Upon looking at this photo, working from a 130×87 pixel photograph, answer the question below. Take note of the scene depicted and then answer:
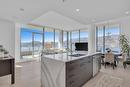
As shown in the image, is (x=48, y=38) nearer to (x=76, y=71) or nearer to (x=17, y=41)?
(x=17, y=41)

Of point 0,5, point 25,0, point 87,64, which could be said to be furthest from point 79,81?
point 0,5

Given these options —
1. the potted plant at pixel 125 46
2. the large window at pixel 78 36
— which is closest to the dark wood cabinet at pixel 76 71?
the potted plant at pixel 125 46

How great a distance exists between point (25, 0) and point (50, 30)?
5967 mm

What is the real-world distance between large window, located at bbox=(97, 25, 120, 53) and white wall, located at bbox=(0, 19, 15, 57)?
615 centimetres

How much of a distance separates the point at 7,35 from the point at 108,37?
6.98 metres

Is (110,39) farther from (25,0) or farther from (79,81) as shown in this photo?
(25,0)

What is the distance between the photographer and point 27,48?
7.80 m

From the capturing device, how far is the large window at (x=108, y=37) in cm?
714

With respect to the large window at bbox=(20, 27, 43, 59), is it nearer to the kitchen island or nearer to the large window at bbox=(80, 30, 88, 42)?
the large window at bbox=(80, 30, 88, 42)

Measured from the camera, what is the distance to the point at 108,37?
7.57m

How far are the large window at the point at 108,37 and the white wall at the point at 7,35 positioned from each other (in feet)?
20.2

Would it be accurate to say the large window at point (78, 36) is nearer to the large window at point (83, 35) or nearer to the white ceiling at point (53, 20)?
the large window at point (83, 35)

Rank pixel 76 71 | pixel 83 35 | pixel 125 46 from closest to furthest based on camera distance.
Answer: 1. pixel 76 71
2. pixel 125 46
3. pixel 83 35

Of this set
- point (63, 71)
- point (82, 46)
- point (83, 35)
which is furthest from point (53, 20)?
A: point (63, 71)
